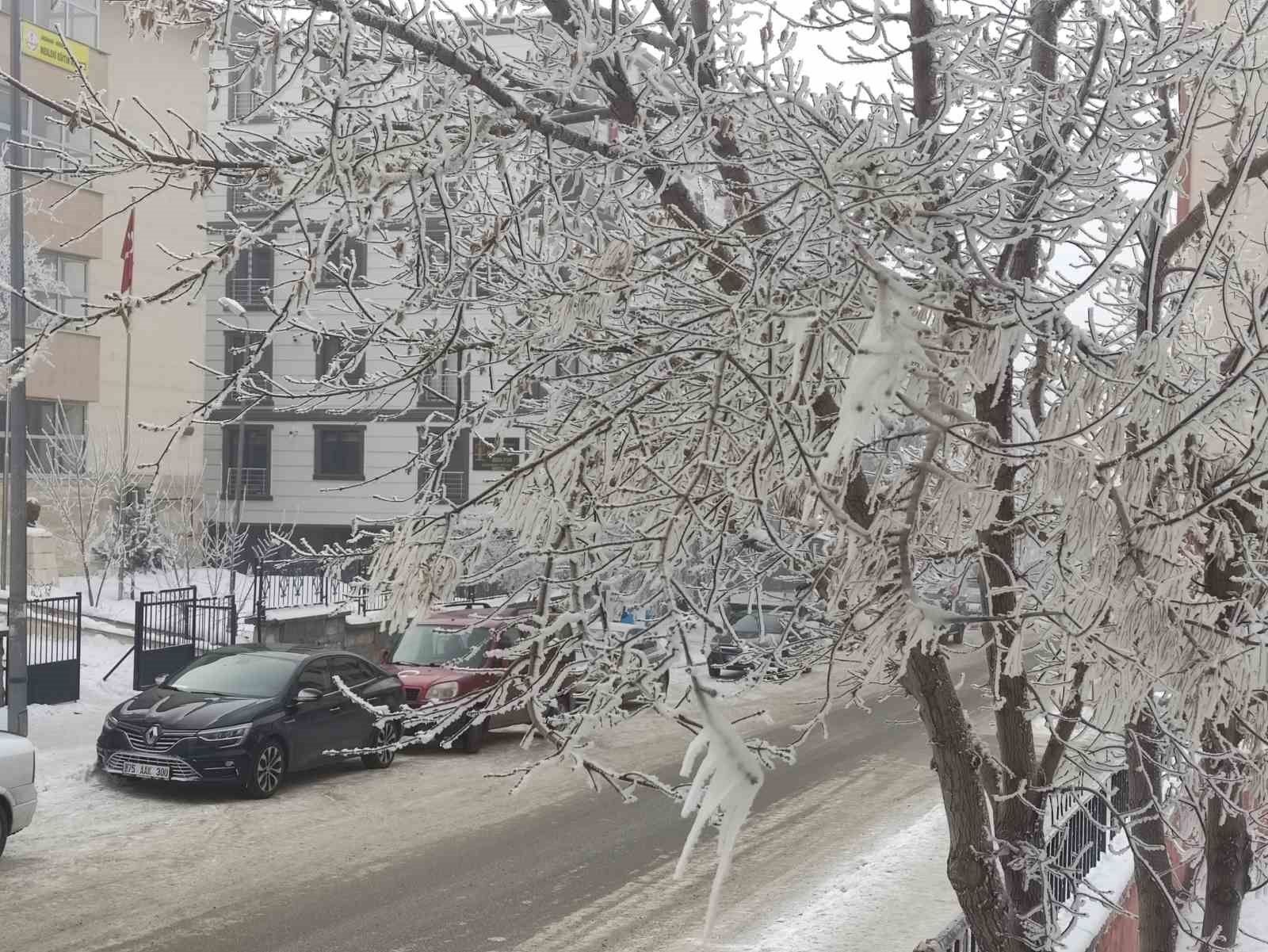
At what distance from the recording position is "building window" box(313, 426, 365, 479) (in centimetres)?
3456

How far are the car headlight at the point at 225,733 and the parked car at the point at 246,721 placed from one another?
0.01 meters

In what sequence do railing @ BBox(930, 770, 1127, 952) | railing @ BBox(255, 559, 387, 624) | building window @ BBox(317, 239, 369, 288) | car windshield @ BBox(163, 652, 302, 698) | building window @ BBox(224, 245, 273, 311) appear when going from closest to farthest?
building window @ BBox(317, 239, 369, 288) → railing @ BBox(930, 770, 1127, 952) → car windshield @ BBox(163, 652, 302, 698) → railing @ BBox(255, 559, 387, 624) → building window @ BBox(224, 245, 273, 311)

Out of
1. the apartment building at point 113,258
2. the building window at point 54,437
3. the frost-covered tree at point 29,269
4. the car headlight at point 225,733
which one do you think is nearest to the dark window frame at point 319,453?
the apartment building at point 113,258

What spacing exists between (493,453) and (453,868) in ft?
21.1

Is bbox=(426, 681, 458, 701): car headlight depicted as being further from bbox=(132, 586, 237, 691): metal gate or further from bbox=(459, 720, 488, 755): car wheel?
bbox=(132, 586, 237, 691): metal gate

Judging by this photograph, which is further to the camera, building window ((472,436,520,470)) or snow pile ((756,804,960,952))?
snow pile ((756,804,960,952))

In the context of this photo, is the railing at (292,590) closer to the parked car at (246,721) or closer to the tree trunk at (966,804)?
the parked car at (246,721)

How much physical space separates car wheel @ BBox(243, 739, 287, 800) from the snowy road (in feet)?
0.56

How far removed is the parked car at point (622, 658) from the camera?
172 inches

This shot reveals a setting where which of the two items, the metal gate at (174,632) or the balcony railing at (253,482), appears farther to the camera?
the balcony railing at (253,482)

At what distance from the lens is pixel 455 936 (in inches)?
351

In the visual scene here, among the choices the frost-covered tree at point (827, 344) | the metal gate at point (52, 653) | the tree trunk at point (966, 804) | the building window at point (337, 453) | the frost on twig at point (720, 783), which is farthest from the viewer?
the building window at point (337, 453)

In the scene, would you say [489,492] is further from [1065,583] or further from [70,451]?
[70,451]

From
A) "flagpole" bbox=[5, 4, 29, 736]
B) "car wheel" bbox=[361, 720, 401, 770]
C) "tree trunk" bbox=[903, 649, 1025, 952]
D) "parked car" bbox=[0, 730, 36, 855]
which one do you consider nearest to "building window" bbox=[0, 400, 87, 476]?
"flagpole" bbox=[5, 4, 29, 736]
